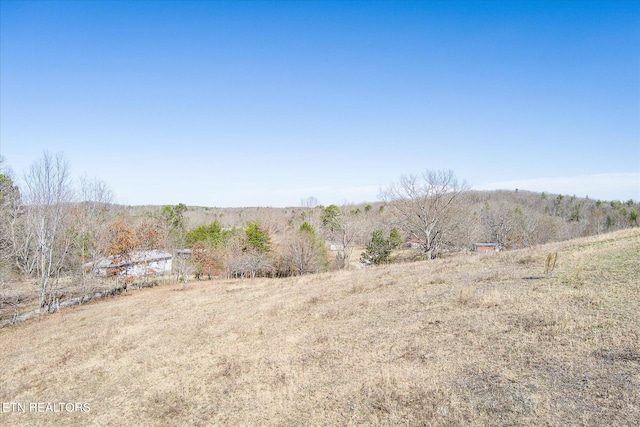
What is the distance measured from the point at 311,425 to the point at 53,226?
28311 millimetres

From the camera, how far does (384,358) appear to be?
361 inches

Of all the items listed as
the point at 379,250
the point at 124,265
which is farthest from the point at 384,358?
the point at 379,250

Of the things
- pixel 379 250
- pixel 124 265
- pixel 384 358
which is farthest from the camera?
pixel 379 250

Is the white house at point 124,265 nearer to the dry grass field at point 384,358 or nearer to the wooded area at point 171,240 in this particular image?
the wooded area at point 171,240

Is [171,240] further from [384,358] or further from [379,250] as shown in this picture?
[384,358]

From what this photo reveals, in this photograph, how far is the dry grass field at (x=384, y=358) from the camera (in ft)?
21.6

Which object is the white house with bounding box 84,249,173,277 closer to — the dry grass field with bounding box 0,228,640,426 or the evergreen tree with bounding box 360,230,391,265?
the dry grass field with bounding box 0,228,640,426

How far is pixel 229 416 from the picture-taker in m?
7.86

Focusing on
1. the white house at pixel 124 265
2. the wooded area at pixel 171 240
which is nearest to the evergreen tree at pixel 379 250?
the wooded area at pixel 171 240

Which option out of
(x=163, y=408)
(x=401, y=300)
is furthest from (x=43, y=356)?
(x=401, y=300)

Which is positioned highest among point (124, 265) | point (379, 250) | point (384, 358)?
point (384, 358)

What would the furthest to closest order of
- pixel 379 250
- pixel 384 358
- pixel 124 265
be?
pixel 379 250
pixel 124 265
pixel 384 358

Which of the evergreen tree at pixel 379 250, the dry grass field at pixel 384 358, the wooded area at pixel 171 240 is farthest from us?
the evergreen tree at pixel 379 250

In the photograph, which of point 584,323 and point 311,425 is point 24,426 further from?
point 584,323
